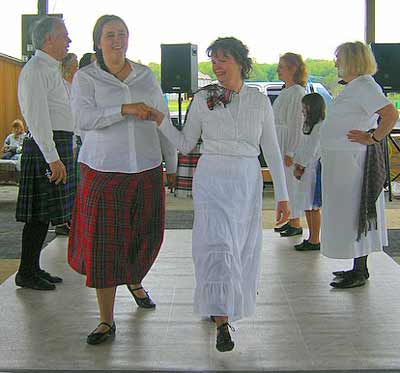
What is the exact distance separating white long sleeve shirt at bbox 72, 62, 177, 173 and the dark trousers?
0.95m

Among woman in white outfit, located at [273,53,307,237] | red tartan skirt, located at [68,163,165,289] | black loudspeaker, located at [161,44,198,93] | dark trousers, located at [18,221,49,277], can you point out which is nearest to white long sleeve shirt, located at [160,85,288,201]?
red tartan skirt, located at [68,163,165,289]

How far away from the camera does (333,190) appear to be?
3.63 m

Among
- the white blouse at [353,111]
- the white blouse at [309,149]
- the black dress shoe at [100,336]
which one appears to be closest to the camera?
the black dress shoe at [100,336]

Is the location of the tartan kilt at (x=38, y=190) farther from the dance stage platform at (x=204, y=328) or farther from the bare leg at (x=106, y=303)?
the bare leg at (x=106, y=303)

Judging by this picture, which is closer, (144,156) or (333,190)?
(144,156)

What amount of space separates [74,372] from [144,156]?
0.92 metres

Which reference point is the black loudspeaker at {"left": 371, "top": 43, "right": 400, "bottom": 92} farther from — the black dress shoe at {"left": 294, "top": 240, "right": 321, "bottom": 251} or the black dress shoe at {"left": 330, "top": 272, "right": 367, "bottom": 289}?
the black dress shoe at {"left": 330, "top": 272, "right": 367, "bottom": 289}

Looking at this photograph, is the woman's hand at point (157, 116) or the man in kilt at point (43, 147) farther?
the man in kilt at point (43, 147)

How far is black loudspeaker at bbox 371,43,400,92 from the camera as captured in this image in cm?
742

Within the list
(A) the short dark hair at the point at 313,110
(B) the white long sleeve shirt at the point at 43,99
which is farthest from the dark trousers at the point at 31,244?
(A) the short dark hair at the point at 313,110

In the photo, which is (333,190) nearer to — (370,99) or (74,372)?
(370,99)

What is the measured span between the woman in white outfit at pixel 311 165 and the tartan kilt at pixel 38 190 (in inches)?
65.9

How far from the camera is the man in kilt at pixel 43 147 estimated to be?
3400mm

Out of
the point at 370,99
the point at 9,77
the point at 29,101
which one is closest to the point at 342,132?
the point at 370,99
